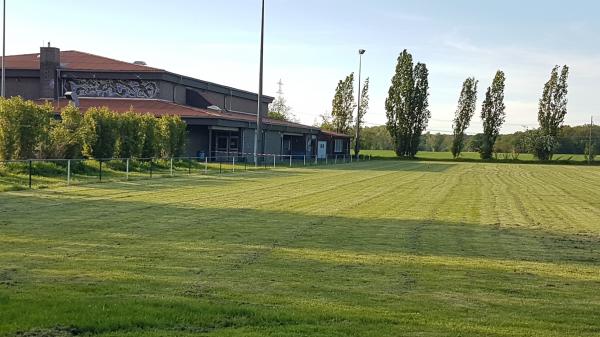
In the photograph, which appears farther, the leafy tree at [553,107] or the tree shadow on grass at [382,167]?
the leafy tree at [553,107]

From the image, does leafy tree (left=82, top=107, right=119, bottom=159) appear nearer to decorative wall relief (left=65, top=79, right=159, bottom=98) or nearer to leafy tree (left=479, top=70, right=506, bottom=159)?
decorative wall relief (left=65, top=79, right=159, bottom=98)

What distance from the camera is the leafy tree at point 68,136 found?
31312 millimetres

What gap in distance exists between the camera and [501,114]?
95500 millimetres

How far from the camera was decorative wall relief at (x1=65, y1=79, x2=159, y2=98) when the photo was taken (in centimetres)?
5266

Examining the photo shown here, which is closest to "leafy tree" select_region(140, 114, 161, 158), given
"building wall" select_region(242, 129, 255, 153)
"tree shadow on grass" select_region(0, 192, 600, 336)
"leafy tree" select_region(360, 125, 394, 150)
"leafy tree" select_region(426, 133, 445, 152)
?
"building wall" select_region(242, 129, 255, 153)

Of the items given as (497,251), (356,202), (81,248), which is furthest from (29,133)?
(497,251)

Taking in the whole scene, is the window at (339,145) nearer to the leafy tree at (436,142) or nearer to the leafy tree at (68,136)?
the leafy tree at (68,136)

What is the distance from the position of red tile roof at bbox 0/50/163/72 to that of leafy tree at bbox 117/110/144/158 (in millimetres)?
15778

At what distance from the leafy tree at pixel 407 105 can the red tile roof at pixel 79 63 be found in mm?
47202

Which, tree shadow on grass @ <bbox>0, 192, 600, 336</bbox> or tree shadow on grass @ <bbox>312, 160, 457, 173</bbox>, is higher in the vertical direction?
tree shadow on grass @ <bbox>312, 160, 457, 173</bbox>

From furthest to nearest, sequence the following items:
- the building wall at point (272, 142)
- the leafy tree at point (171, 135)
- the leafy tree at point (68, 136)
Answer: the building wall at point (272, 142) → the leafy tree at point (171, 135) → the leafy tree at point (68, 136)

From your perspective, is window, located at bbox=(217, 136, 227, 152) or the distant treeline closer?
window, located at bbox=(217, 136, 227, 152)

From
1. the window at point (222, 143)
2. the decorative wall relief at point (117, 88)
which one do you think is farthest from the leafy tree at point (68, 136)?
the window at point (222, 143)

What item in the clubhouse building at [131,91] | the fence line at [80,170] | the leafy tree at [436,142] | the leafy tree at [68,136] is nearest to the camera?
the fence line at [80,170]
